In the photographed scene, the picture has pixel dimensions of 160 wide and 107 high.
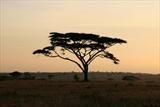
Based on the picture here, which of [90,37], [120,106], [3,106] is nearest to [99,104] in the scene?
[120,106]

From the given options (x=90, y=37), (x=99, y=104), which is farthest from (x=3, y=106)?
(x=90, y=37)

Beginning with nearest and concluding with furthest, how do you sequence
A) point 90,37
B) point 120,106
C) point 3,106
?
point 120,106 → point 3,106 → point 90,37

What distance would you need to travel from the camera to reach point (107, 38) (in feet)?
226

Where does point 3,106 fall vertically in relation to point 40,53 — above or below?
below

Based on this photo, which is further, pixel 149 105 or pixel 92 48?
pixel 92 48

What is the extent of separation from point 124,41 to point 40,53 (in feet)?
41.7

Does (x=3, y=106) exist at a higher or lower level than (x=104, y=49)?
lower

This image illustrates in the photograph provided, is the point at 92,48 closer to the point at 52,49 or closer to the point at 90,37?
the point at 90,37

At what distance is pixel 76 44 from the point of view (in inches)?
2712

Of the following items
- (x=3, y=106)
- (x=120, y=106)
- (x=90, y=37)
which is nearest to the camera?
(x=120, y=106)

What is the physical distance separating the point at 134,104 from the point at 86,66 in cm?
4490

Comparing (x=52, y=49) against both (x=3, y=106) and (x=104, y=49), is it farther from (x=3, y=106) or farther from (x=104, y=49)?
(x=3, y=106)

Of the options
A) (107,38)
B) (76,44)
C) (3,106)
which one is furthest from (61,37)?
(3,106)

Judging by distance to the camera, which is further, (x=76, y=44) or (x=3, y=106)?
(x=76, y=44)
